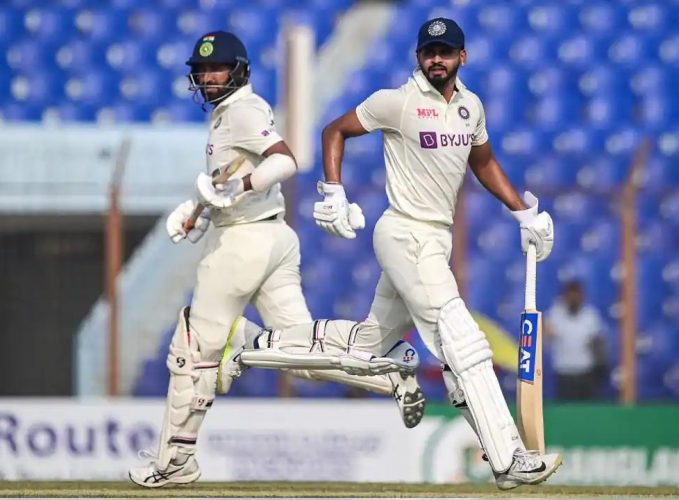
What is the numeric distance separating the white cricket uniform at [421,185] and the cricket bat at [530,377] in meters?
0.30

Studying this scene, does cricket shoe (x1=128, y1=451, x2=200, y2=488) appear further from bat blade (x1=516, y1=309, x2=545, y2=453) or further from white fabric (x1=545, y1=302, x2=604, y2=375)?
white fabric (x1=545, y1=302, x2=604, y2=375)

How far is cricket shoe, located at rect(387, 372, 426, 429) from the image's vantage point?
6.35 meters

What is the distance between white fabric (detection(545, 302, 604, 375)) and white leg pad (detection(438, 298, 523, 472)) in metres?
4.94

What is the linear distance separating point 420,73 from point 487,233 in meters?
6.29

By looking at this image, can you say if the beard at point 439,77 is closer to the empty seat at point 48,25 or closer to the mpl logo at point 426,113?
the mpl logo at point 426,113

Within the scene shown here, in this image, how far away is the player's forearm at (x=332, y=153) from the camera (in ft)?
19.4

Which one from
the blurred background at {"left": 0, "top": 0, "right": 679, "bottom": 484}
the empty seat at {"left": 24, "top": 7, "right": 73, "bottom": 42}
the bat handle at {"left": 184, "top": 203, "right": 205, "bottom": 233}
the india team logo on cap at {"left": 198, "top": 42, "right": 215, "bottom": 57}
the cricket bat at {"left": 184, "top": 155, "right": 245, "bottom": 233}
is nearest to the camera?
the cricket bat at {"left": 184, "top": 155, "right": 245, "bottom": 233}

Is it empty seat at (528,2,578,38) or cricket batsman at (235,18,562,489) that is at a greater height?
empty seat at (528,2,578,38)

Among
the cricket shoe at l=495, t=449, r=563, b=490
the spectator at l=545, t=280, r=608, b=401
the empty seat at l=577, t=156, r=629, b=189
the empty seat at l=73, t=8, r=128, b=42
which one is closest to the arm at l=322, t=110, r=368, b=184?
the cricket shoe at l=495, t=449, r=563, b=490

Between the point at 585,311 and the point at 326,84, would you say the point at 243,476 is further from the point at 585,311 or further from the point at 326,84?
the point at 326,84

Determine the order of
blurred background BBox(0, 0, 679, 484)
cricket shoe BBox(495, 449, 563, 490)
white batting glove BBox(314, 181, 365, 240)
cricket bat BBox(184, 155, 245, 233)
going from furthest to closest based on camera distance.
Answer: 1. blurred background BBox(0, 0, 679, 484)
2. cricket bat BBox(184, 155, 245, 233)
3. white batting glove BBox(314, 181, 365, 240)
4. cricket shoe BBox(495, 449, 563, 490)

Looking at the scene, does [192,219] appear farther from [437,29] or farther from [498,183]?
[437,29]

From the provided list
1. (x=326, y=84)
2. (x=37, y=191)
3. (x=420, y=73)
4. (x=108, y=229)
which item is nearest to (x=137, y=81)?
(x=326, y=84)

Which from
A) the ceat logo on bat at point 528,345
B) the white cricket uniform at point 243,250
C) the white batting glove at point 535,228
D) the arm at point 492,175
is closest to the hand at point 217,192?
the white cricket uniform at point 243,250
